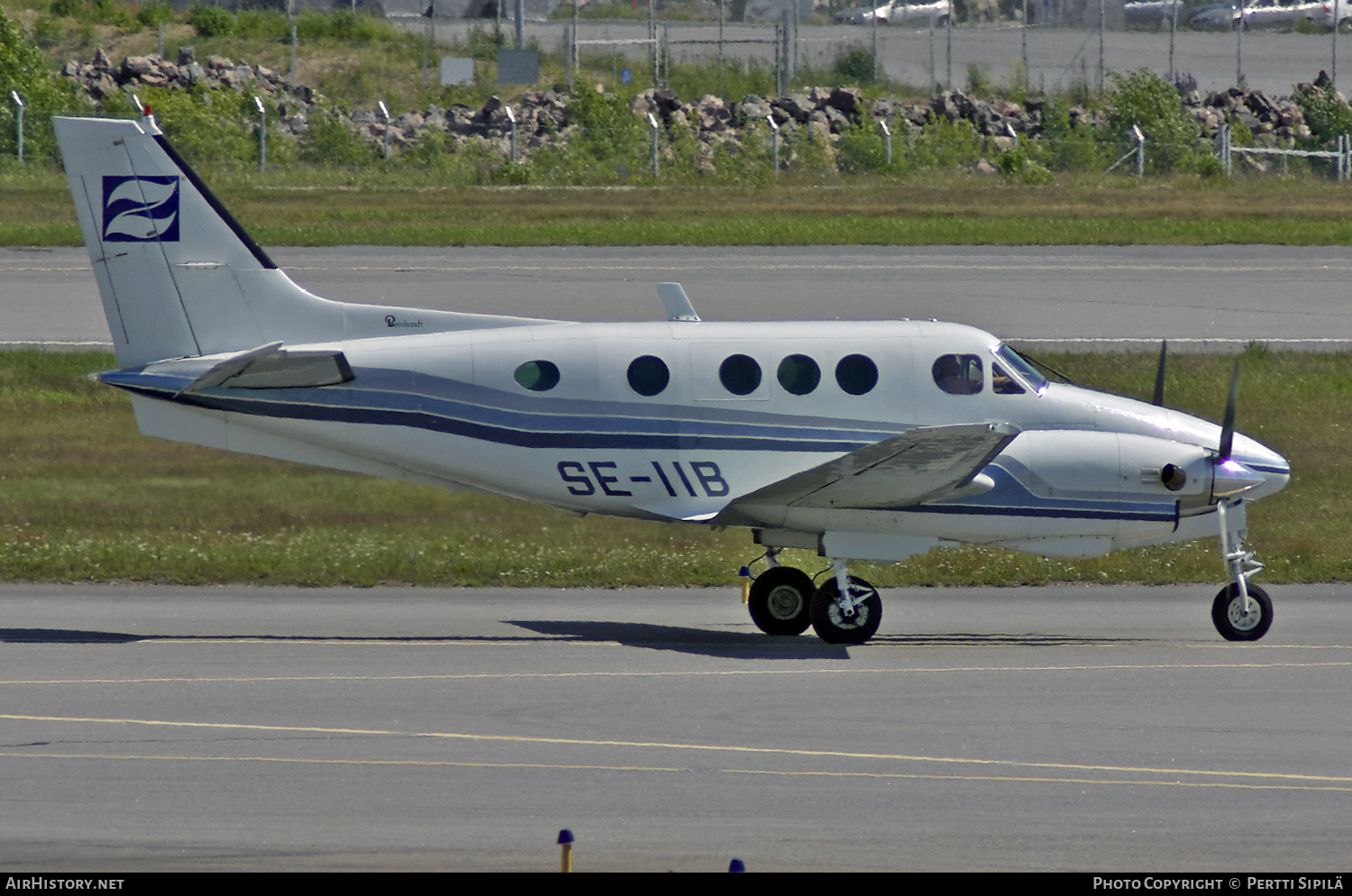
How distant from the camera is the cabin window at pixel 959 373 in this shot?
1437 centimetres

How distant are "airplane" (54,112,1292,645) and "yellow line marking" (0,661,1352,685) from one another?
0.94 m

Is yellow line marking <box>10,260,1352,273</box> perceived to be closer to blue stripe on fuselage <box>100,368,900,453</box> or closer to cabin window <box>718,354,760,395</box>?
blue stripe on fuselage <box>100,368,900,453</box>

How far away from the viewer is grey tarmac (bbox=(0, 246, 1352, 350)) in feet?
101

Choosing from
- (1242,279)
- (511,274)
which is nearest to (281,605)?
(511,274)

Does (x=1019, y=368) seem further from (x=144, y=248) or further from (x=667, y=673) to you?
(x=144, y=248)

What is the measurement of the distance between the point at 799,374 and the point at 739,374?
0.52m

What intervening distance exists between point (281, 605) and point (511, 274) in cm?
1960

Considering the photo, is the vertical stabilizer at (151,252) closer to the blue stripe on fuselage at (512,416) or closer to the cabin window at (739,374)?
the blue stripe on fuselage at (512,416)

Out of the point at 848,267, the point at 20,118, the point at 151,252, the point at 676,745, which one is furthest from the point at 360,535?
the point at 20,118

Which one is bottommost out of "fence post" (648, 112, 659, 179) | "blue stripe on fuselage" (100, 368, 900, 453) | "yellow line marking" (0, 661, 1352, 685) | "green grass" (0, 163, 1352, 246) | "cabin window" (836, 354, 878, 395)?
"yellow line marking" (0, 661, 1352, 685)

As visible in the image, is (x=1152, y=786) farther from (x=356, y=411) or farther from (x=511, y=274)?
(x=511, y=274)

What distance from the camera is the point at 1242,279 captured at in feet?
117

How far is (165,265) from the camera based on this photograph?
562 inches

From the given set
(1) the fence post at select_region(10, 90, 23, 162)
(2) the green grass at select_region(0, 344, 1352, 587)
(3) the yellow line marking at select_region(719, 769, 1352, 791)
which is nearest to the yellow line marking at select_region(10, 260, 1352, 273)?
(2) the green grass at select_region(0, 344, 1352, 587)
